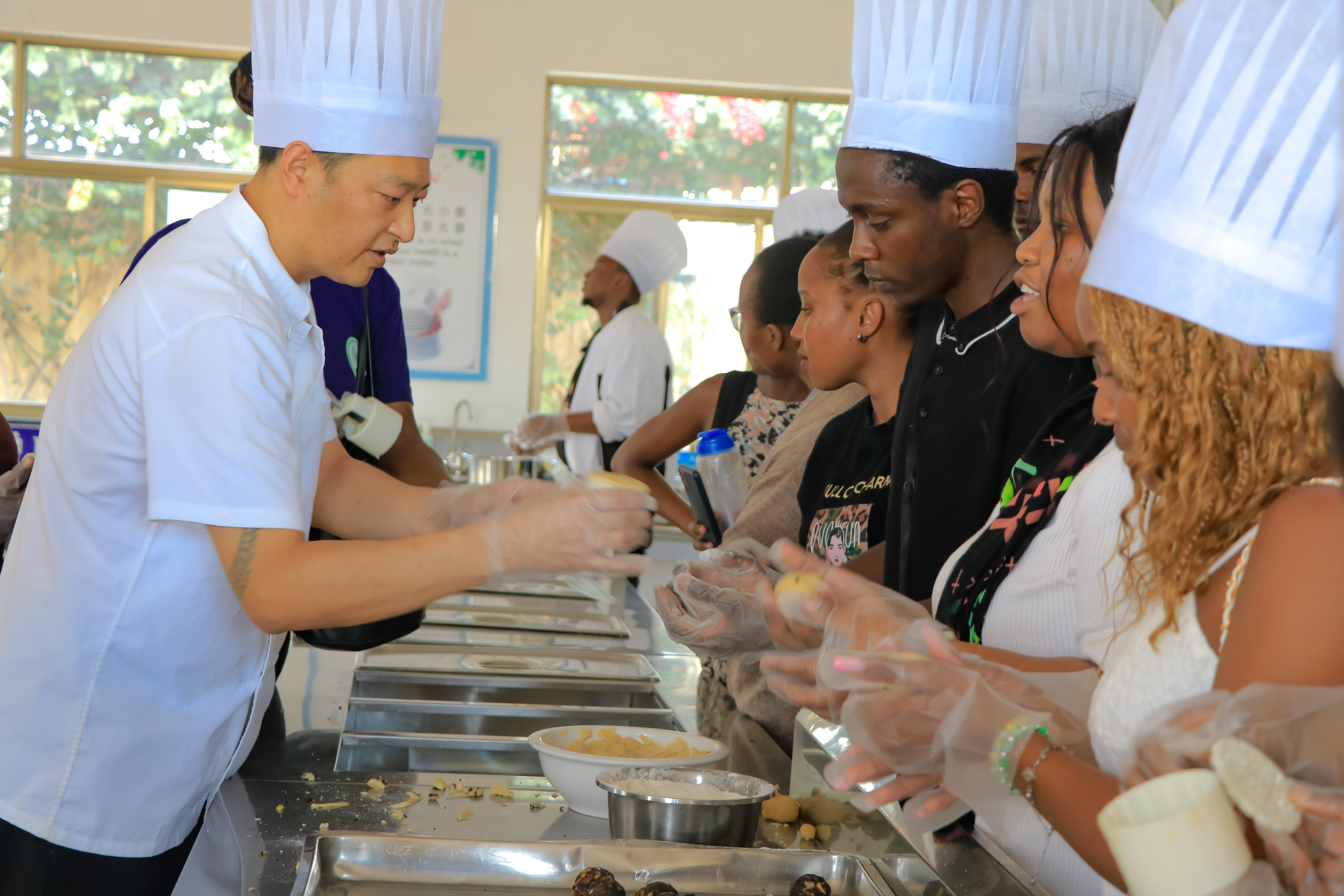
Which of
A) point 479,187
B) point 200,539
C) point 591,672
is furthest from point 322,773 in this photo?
point 479,187

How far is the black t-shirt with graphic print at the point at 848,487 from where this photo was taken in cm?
168

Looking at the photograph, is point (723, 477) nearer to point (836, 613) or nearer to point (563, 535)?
point (563, 535)

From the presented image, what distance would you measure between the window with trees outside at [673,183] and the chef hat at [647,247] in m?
1.13

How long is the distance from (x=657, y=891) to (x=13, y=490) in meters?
1.44

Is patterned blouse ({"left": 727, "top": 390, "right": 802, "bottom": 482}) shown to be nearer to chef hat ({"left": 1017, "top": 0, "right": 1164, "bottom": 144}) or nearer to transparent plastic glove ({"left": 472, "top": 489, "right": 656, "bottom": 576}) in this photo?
chef hat ({"left": 1017, "top": 0, "right": 1164, "bottom": 144})

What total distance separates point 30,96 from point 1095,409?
6.02 meters

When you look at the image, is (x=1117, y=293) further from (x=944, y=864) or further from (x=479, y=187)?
(x=479, y=187)

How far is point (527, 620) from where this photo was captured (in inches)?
88.4

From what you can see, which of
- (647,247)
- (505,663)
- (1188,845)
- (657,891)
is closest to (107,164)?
(647,247)

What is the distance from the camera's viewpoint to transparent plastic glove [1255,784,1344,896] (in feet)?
1.88

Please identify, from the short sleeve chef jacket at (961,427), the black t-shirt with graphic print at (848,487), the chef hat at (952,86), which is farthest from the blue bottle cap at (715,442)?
the chef hat at (952,86)

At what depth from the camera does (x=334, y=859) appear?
97 centimetres

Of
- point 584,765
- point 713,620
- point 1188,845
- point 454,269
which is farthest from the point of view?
point 454,269

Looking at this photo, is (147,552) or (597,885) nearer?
(597,885)
